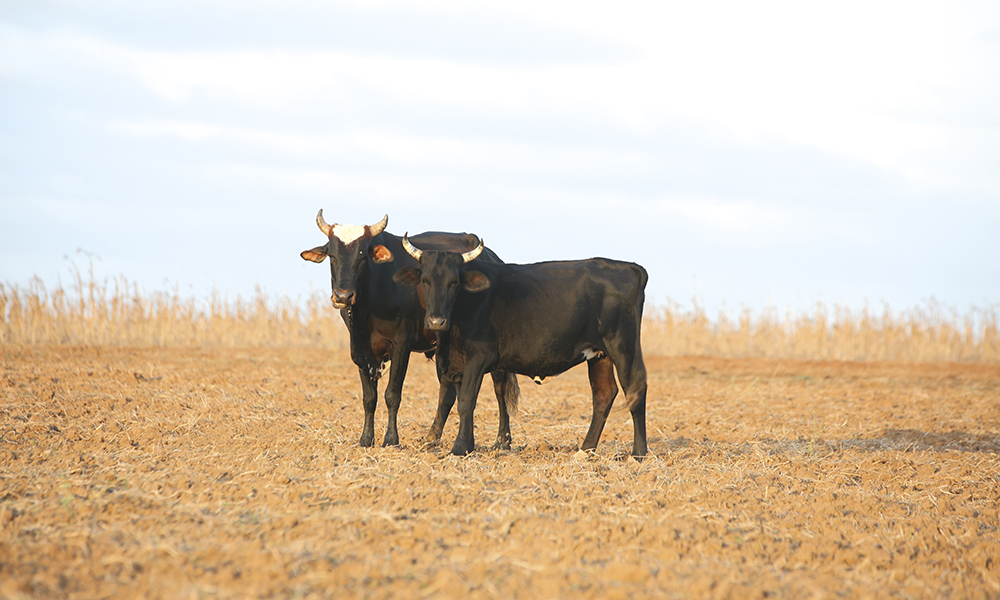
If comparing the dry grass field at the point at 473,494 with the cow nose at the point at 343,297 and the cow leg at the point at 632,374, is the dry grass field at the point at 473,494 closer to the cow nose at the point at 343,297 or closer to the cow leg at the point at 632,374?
the cow leg at the point at 632,374

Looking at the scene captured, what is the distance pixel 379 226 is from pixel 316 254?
0.63m

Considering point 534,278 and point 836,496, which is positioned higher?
point 534,278

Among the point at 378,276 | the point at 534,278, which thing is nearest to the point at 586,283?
the point at 534,278

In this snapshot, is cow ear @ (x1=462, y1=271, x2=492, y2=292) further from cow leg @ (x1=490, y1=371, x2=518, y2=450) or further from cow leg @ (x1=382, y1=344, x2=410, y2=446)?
cow leg @ (x1=490, y1=371, x2=518, y2=450)

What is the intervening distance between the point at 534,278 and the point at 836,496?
3.16 m

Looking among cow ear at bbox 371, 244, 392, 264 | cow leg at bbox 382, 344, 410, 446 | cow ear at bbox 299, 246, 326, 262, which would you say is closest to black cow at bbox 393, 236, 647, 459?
cow ear at bbox 371, 244, 392, 264

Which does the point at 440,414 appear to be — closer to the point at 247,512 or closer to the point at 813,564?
the point at 247,512

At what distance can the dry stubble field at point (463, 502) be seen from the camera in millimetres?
4555

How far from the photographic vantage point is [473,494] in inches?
250

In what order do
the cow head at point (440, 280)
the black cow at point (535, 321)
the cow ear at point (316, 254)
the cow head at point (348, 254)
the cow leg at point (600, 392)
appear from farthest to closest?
1. the cow leg at point (600, 392)
2. the cow ear at point (316, 254)
3. the black cow at point (535, 321)
4. the cow head at point (348, 254)
5. the cow head at point (440, 280)

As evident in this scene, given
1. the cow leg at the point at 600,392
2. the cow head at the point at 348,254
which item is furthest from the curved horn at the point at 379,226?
the cow leg at the point at 600,392

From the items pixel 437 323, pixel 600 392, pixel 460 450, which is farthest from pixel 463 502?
pixel 600 392

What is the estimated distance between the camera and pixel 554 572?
15.3 ft

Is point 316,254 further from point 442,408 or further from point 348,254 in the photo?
point 442,408
